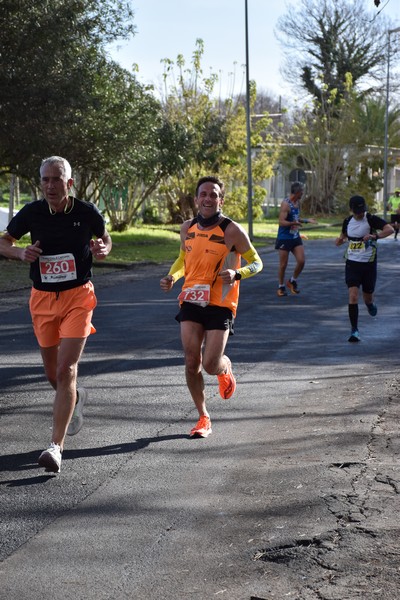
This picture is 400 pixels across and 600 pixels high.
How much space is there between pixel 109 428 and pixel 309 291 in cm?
1224

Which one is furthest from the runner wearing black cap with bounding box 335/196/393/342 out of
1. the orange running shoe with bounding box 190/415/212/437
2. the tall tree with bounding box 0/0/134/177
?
the tall tree with bounding box 0/0/134/177

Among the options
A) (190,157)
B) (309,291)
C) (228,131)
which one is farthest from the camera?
(228,131)

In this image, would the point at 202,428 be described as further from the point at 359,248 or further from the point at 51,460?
the point at 359,248

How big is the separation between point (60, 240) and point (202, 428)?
5.45 ft

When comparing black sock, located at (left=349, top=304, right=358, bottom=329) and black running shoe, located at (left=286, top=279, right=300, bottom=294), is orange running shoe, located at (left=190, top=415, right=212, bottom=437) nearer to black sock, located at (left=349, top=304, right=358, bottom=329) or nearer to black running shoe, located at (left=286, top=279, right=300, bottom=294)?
black sock, located at (left=349, top=304, right=358, bottom=329)

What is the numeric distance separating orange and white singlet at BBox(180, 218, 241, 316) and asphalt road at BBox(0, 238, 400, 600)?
0.95 m

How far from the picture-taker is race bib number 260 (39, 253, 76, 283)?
22.1 feet

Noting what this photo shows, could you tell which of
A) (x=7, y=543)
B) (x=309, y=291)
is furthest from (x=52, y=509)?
(x=309, y=291)

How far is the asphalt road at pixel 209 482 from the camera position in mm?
4648

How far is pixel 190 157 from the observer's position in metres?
40.4

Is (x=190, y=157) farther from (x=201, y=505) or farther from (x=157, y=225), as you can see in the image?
(x=201, y=505)

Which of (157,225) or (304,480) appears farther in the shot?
(157,225)

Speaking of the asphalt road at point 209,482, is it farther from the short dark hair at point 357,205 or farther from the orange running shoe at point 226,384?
the short dark hair at point 357,205

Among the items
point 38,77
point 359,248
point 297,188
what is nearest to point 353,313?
point 359,248
